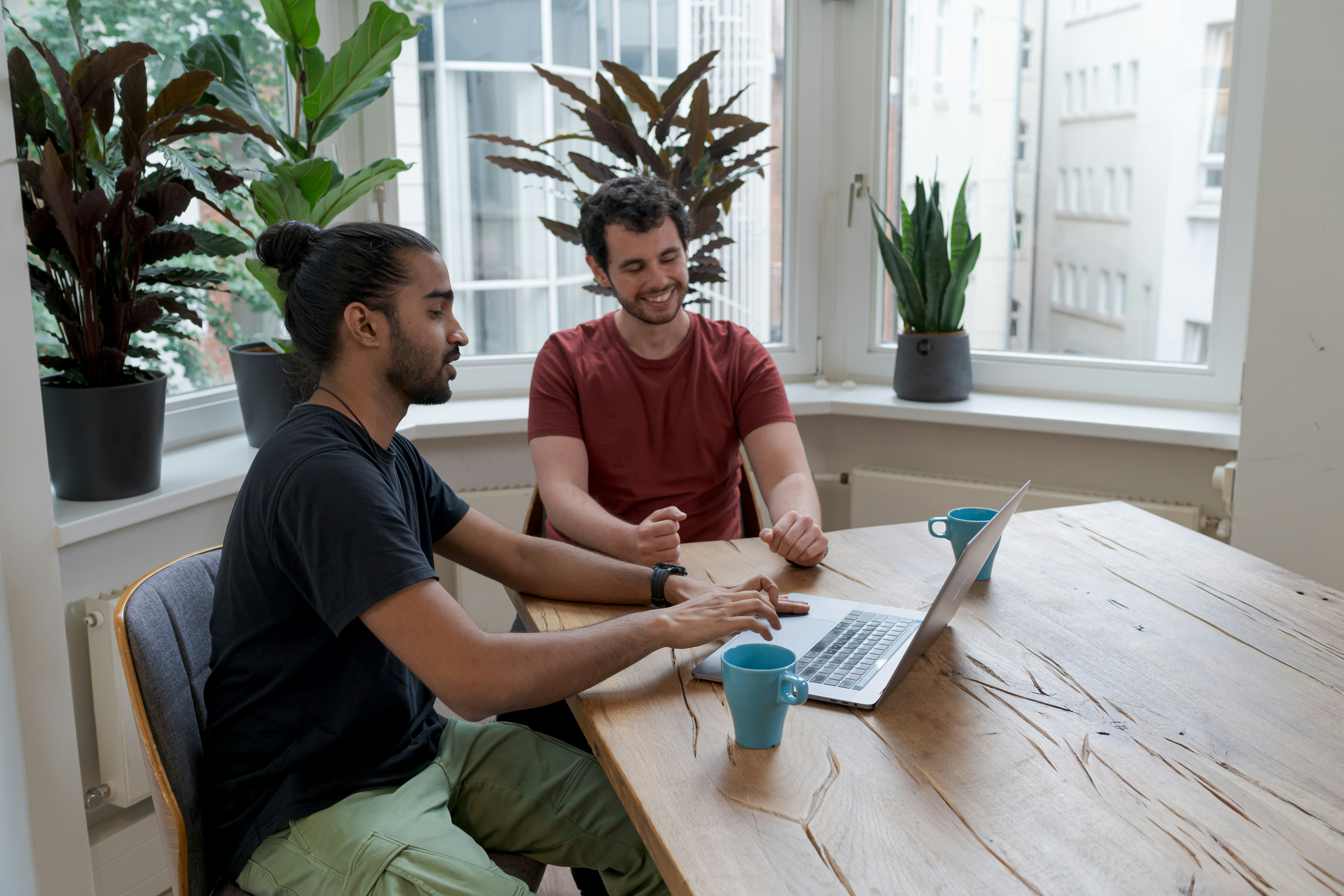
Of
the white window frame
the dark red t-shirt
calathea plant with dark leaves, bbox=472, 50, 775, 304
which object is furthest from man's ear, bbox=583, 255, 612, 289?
the white window frame

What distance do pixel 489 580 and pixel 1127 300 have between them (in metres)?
1.96

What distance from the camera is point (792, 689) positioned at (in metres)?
0.99

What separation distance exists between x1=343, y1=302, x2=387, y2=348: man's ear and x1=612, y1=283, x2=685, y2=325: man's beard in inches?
33.8

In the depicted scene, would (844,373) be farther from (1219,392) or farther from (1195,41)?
(1195,41)

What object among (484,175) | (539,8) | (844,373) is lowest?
(844,373)

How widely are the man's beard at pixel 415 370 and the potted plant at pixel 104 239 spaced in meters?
0.71

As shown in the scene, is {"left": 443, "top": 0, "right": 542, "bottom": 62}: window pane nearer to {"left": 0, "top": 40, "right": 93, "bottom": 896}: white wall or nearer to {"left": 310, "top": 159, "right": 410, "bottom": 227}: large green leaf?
{"left": 310, "top": 159, "right": 410, "bottom": 227}: large green leaf

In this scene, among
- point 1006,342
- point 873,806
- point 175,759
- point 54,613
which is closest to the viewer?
point 873,806

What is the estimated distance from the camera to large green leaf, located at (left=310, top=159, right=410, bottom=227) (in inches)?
82.6

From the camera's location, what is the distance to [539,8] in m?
2.84

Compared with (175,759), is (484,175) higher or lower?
higher

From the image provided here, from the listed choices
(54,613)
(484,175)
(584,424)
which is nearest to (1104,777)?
(584,424)

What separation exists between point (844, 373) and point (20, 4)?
2322mm

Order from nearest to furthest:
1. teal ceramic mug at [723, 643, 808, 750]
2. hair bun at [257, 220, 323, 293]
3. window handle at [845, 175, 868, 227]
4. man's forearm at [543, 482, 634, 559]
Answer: teal ceramic mug at [723, 643, 808, 750] → hair bun at [257, 220, 323, 293] → man's forearm at [543, 482, 634, 559] → window handle at [845, 175, 868, 227]
